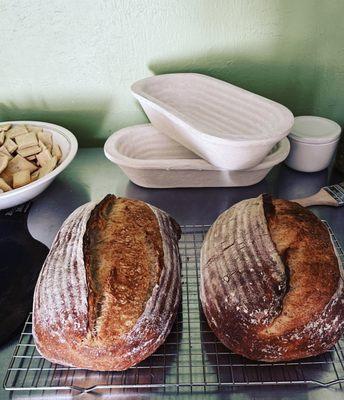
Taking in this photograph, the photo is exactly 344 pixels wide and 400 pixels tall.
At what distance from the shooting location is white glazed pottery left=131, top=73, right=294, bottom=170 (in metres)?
0.92

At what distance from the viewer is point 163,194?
1138 millimetres

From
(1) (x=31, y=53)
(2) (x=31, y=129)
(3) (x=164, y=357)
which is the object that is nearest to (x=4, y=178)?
(2) (x=31, y=129)

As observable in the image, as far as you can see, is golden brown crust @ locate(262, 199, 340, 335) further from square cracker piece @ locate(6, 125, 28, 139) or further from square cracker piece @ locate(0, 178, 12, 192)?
square cracker piece @ locate(6, 125, 28, 139)

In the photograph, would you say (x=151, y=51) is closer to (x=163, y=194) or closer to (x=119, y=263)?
(x=163, y=194)

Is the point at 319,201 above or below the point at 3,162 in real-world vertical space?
below

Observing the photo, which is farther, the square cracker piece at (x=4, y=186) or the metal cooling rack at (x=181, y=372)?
the square cracker piece at (x=4, y=186)

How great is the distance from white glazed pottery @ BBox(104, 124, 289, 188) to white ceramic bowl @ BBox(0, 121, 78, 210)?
0.12 metres

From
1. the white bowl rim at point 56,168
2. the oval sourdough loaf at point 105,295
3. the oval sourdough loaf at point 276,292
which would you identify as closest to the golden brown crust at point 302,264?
the oval sourdough loaf at point 276,292

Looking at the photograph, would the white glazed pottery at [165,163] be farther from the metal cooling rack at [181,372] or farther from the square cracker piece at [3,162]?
the metal cooling rack at [181,372]

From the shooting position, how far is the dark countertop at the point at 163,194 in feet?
3.45

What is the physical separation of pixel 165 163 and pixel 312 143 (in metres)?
0.42

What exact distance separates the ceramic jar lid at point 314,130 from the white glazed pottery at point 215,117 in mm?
128

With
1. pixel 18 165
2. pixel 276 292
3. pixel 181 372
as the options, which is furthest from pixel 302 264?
pixel 18 165

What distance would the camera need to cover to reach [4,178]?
108 centimetres
